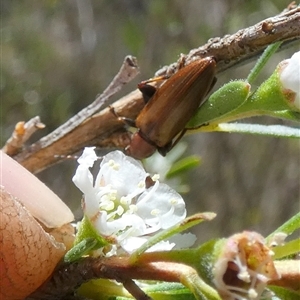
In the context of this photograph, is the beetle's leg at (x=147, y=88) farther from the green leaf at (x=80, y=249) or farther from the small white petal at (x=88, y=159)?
the green leaf at (x=80, y=249)

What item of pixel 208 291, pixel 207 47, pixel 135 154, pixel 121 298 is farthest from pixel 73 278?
pixel 135 154

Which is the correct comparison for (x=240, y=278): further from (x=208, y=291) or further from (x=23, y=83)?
(x=23, y=83)

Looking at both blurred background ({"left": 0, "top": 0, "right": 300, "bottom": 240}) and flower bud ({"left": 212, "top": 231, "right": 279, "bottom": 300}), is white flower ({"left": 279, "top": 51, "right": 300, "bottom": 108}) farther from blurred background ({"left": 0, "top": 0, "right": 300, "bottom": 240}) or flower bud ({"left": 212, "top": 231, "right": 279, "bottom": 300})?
blurred background ({"left": 0, "top": 0, "right": 300, "bottom": 240})

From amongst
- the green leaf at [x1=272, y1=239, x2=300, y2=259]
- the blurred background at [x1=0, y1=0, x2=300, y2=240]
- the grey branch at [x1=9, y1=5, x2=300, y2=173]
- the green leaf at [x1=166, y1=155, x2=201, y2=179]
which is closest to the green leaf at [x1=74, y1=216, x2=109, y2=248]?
the green leaf at [x1=272, y1=239, x2=300, y2=259]

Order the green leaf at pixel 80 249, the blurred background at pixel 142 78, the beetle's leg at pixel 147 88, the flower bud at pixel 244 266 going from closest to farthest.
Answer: the flower bud at pixel 244 266 → the green leaf at pixel 80 249 → the beetle's leg at pixel 147 88 → the blurred background at pixel 142 78

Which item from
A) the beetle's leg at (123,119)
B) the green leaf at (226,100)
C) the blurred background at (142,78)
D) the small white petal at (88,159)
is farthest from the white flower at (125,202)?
the blurred background at (142,78)

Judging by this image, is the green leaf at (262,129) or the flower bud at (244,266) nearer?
the flower bud at (244,266)
